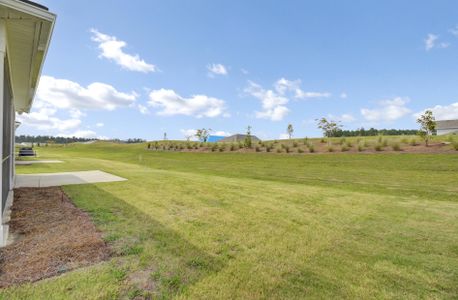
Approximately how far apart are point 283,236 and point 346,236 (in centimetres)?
103

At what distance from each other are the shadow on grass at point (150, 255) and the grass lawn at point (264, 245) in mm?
13

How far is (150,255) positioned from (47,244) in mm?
1477

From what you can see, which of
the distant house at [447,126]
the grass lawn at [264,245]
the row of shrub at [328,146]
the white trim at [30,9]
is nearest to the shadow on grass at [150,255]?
the grass lawn at [264,245]

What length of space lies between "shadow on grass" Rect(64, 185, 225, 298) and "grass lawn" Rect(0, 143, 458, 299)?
1 cm

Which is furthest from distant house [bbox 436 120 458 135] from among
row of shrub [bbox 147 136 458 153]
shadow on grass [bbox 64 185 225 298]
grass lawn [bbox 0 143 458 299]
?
shadow on grass [bbox 64 185 225 298]

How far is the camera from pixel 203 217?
4742 mm

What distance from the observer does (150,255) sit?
3.03 m

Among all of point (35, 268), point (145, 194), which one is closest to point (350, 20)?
point (145, 194)

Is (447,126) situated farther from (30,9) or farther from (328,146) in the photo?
(30,9)

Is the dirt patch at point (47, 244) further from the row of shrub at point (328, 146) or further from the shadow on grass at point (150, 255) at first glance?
the row of shrub at point (328, 146)

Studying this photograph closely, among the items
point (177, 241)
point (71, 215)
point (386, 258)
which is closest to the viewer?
point (386, 258)

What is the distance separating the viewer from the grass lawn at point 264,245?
7.89ft

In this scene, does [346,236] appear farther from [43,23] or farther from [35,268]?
[43,23]

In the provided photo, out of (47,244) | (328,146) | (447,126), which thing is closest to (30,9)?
(47,244)
